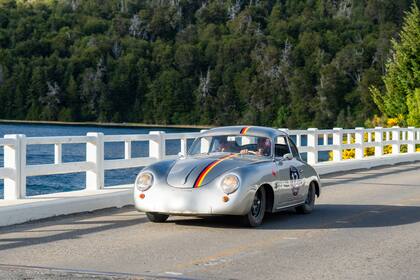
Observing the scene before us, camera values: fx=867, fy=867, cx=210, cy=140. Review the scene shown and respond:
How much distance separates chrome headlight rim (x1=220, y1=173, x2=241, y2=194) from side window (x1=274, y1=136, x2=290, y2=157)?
5.40ft

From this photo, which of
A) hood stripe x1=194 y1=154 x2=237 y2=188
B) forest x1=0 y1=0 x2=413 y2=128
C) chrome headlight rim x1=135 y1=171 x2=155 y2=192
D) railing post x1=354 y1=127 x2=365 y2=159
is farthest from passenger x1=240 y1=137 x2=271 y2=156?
forest x1=0 y1=0 x2=413 y2=128

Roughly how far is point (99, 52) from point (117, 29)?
20250 mm

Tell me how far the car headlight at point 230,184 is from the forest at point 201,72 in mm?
130608

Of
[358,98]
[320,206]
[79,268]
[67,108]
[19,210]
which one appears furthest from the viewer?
[67,108]

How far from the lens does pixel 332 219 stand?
13.3 metres

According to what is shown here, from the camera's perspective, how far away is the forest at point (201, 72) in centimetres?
15688

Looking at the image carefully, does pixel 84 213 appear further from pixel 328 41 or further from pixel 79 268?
pixel 328 41

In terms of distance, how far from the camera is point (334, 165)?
82.7 ft

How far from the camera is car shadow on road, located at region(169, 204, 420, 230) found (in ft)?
40.7

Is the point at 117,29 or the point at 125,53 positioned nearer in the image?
the point at 125,53

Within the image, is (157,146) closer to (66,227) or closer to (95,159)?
(95,159)

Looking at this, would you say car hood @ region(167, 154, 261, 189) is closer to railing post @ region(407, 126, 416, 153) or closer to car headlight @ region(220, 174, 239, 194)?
car headlight @ region(220, 174, 239, 194)

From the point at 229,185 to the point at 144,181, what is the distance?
1.23 metres

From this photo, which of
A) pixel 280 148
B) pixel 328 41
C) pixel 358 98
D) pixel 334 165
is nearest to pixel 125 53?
pixel 328 41
